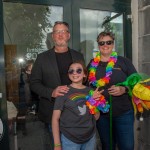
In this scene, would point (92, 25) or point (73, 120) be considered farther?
point (92, 25)

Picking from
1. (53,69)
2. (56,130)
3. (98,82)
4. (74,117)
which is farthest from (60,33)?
(56,130)

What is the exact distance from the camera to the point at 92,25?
4078mm

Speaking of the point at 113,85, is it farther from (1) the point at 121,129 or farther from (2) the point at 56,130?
(2) the point at 56,130

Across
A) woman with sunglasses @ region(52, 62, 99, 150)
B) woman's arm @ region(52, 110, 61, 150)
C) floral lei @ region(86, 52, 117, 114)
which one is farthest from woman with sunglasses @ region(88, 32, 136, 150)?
woman's arm @ region(52, 110, 61, 150)

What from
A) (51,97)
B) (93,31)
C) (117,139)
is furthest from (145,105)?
(93,31)

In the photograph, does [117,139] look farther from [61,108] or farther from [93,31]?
[93,31]

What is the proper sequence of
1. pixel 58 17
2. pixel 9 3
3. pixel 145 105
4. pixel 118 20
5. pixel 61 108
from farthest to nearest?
pixel 118 20
pixel 58 17
pixel 9 3
pixel 145 105
pixel 61 108

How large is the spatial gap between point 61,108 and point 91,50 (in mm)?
1637

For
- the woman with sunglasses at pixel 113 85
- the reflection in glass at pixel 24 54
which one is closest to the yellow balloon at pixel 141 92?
the woman with sunglasses at pixel 113 85

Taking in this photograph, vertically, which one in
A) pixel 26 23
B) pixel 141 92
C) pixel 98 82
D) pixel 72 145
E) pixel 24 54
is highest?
pixel 26 23

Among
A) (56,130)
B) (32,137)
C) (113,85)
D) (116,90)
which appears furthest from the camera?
(32,137)

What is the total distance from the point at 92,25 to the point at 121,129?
172 centimetres

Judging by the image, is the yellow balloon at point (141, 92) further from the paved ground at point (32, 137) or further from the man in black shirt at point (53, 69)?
the paved ground at point (32, 137)

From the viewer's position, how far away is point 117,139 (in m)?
3.28
